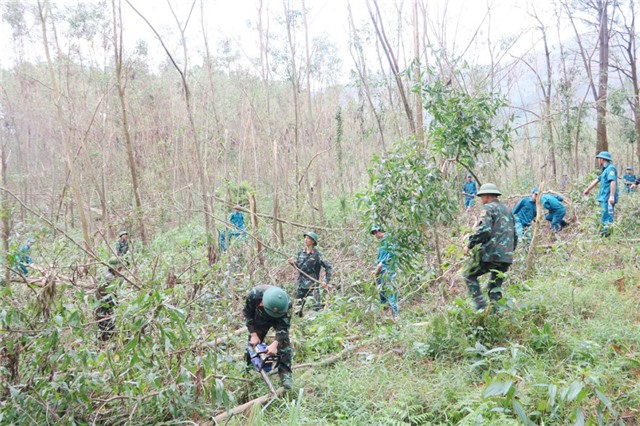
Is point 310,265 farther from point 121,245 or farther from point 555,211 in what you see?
point 555,211

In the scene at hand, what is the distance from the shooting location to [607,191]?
6.88 meters

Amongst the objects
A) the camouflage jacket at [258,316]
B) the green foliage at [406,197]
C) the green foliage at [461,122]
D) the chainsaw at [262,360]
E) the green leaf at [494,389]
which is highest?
the green foliage at [461,122]

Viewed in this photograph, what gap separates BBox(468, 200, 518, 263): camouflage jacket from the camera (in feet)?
14.5

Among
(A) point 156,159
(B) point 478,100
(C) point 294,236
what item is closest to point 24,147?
(A) point 156,159

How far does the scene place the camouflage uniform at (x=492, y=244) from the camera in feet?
14.4

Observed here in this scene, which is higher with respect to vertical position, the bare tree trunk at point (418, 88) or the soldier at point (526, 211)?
the bare tree trunk at point (418, 88)

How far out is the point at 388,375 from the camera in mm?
4008

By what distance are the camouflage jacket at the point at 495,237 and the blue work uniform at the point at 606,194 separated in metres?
3.02

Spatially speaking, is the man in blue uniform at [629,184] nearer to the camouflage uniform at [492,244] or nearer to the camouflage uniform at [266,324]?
the camouflage uniform at [492,244]

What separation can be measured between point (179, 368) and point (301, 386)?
1.04 metres

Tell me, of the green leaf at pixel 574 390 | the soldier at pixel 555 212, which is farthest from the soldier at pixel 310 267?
the green leaf at pixel 574 390

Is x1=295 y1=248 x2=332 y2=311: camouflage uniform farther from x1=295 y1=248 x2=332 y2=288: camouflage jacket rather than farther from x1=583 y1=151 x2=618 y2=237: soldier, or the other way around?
x1=583 y1=151 x2=618 y2=237: soldier

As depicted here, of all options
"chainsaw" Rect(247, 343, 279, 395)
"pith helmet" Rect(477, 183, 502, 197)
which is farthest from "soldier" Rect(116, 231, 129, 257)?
"pith helmet" Rect(477, 183, 502, 197)

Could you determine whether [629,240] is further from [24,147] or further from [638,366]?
[24,147]
